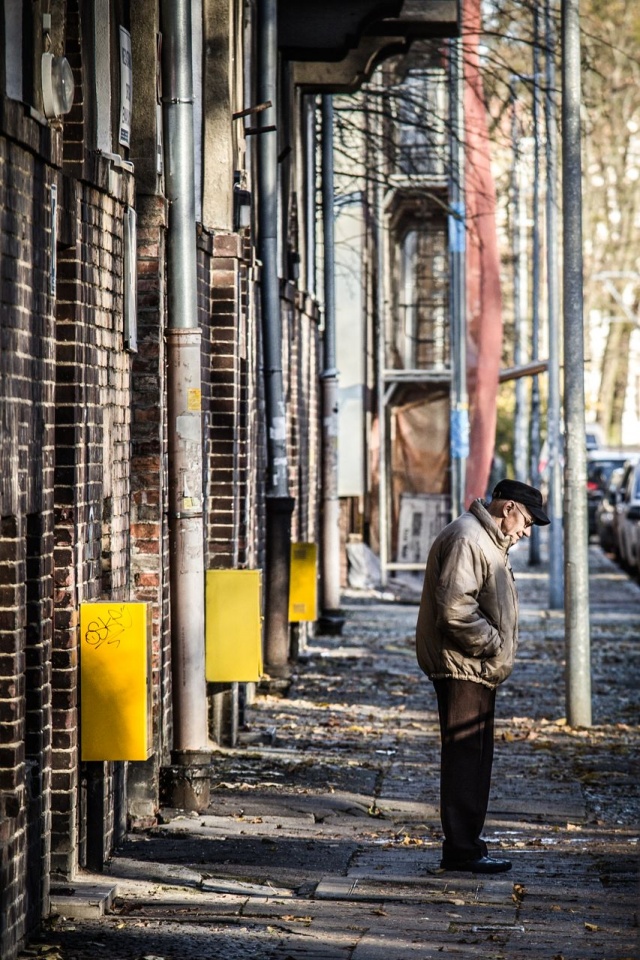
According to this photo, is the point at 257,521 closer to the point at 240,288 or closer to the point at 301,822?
the point at 240,288

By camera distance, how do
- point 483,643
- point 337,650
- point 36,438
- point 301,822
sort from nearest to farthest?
1. point 36,438
2. point 483,643
3. point 301,822
4. point 337,650

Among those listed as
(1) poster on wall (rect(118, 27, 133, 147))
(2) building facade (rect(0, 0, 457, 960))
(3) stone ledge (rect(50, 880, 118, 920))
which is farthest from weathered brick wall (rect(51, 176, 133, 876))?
(1) poster on wall (rect(118, 27, 133, 147))

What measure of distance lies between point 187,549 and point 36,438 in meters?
2.71

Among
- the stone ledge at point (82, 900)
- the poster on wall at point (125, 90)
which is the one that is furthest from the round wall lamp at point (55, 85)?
the stone ledge at point (82, 900)

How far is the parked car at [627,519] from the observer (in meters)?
30.1

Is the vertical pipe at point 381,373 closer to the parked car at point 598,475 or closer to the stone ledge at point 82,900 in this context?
the parked car at point 598,475

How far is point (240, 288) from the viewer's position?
11867 millimetres

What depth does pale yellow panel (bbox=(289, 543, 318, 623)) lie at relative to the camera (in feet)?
52.1

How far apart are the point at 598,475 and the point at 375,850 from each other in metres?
33.4

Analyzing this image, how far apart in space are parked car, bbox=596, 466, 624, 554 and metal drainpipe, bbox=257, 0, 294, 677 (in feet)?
65.3

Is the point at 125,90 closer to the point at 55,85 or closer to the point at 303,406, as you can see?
the point at 55,85

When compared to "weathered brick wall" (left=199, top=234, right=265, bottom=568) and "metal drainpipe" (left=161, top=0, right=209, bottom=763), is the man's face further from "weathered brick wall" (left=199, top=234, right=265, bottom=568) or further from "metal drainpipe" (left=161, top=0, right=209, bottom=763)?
"weathered brick wall" (left=199, top=234, right=265, bottom=568)

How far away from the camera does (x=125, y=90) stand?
9.25 m

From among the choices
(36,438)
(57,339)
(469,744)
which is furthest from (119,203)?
(469,744)
